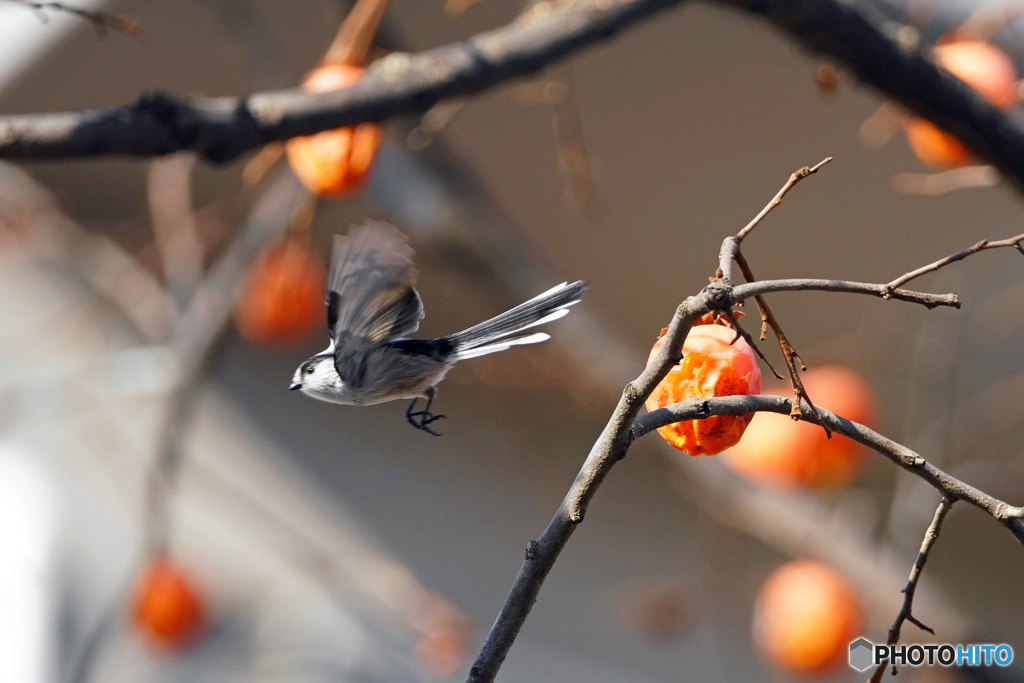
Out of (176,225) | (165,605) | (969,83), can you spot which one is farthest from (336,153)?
(165,605)

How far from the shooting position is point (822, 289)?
0.76 ft

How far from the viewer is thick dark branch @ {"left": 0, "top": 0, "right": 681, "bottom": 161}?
18.3 inches

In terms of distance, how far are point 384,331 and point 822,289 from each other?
140 mm

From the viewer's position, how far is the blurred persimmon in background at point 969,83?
76 centimetres

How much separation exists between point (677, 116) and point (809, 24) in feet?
1.97

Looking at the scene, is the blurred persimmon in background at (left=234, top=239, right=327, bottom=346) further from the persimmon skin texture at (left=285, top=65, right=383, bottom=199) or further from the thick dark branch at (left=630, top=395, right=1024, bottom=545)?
the thick dark branch at (left=630, top=395, right=1024, bottom=545)

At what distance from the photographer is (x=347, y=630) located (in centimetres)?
172

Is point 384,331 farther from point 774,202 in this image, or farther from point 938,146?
point 938,146

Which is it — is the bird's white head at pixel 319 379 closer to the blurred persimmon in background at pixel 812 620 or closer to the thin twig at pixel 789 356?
the thin twig at pixel 789 356

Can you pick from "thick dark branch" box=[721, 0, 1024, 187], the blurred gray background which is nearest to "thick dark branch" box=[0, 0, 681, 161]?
"thick dark branch" box=[721, 0, 1024, 187]

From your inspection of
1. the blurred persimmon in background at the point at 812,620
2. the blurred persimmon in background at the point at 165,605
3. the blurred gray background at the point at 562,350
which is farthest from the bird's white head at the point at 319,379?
the blurred persimmon in background at the point at 165,605

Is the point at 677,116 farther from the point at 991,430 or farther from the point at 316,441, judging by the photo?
the point at 316,441

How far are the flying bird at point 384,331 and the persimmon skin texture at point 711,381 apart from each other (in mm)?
117

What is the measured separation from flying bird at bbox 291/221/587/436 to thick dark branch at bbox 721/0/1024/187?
0.46 meters
